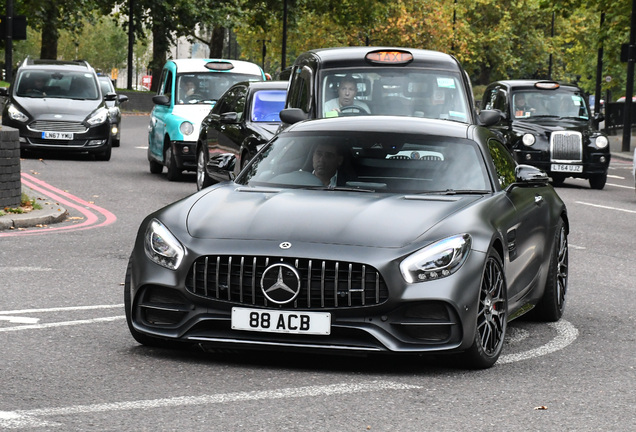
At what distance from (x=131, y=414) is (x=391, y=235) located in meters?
1.74

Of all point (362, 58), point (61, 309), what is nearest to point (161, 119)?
point (362, 58)

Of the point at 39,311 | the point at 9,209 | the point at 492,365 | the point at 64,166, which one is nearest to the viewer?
the point at 492,365

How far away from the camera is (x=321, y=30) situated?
3091 inches

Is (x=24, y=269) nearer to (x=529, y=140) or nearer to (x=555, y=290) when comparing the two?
(x=555, y=290)

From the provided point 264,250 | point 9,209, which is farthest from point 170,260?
point 9,209

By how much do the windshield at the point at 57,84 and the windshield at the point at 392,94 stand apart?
38.2ft

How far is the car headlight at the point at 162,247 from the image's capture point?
21.9 feet

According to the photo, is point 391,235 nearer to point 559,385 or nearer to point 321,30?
point 559,385

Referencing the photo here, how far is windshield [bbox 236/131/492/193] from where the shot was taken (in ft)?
25.1

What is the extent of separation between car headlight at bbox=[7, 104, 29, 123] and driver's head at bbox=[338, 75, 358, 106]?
10.8 meters

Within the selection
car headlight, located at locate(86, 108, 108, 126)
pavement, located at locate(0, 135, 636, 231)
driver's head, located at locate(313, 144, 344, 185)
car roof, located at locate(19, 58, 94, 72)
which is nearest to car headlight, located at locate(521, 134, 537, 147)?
car headlight, located at locate(86, 108, 108, 126)

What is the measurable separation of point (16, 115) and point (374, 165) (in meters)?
16.8

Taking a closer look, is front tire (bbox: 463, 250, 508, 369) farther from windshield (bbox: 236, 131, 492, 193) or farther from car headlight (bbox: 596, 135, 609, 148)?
car headlight (bbox: 596, 135, 609, 148)

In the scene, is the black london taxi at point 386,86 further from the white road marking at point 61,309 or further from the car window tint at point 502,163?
the white road marking at point 61,309
